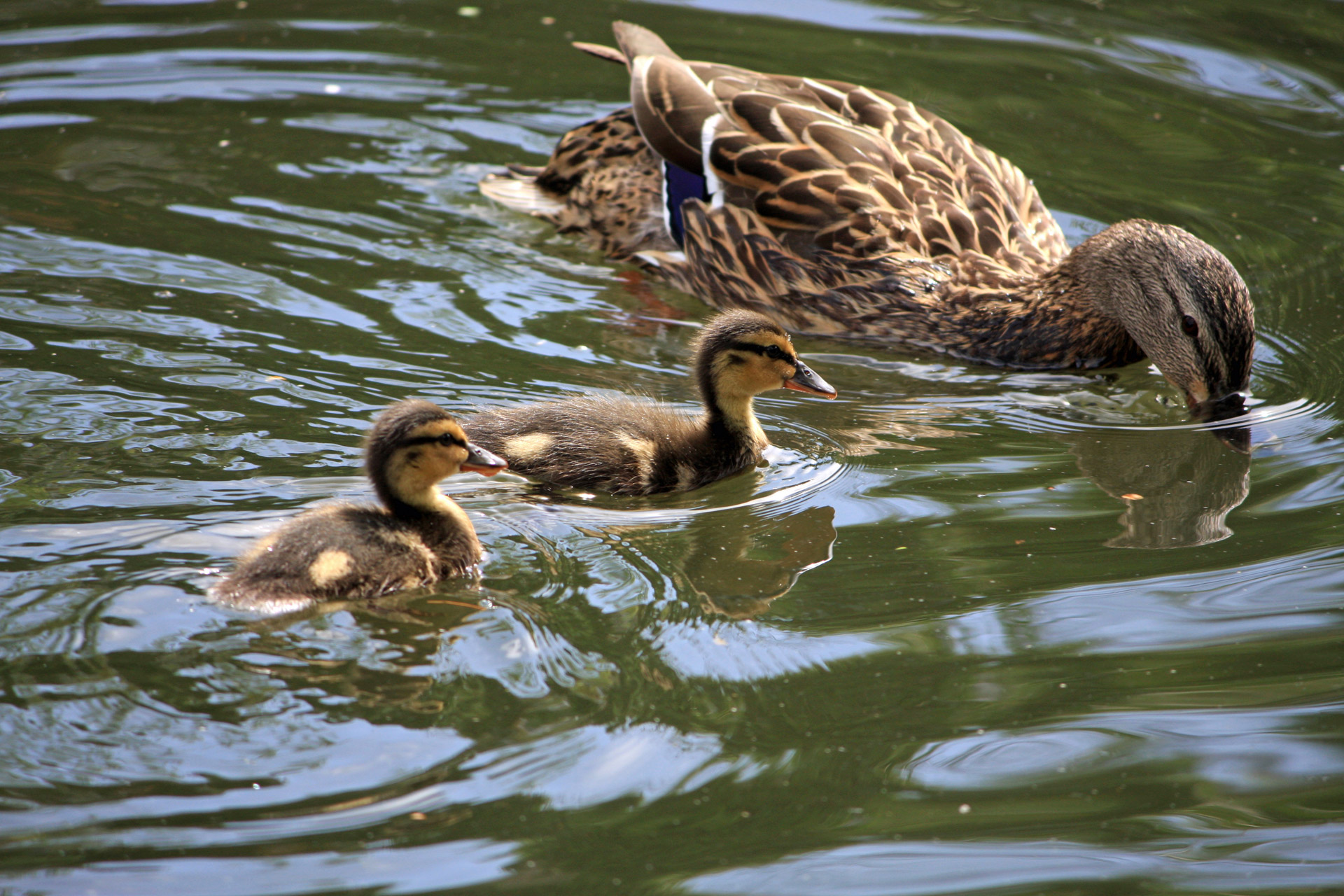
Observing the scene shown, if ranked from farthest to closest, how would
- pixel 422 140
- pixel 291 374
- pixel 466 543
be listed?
pixel 422 140 → pixel 291 374 → pixel 466 543

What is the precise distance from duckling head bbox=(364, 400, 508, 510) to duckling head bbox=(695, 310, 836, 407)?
3.32 feet

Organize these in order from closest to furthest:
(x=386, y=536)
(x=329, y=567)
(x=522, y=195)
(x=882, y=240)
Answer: (x=329, y=567)
(x=386, y=536)
(x=882, y=240)
(x=522, y=195)

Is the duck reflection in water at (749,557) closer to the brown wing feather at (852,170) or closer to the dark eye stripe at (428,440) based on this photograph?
the dark eye stripe at (428,440)

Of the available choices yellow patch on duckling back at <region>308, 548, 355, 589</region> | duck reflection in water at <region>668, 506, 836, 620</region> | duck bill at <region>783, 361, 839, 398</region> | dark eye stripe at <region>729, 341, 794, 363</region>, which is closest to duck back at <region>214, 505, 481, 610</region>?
yellow patch on duckling back at <region>308, 548, 355, 589</region>

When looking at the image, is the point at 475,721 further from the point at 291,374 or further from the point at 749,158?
the point at 749,158

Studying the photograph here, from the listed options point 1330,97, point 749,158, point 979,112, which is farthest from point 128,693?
point 1330,97

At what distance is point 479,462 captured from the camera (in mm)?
4062

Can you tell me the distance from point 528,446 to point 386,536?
29.9 inches

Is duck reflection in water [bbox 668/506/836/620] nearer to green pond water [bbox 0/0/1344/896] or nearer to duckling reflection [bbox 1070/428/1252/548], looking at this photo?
green pond water [bbox 0/0/1344/896]

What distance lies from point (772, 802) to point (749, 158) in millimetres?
3633

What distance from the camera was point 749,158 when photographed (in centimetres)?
600

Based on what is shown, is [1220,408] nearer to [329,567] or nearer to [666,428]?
[666,428]

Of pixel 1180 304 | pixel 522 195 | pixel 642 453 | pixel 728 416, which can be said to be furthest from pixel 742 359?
pixel 522 195

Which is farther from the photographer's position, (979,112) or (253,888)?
(979,112)
